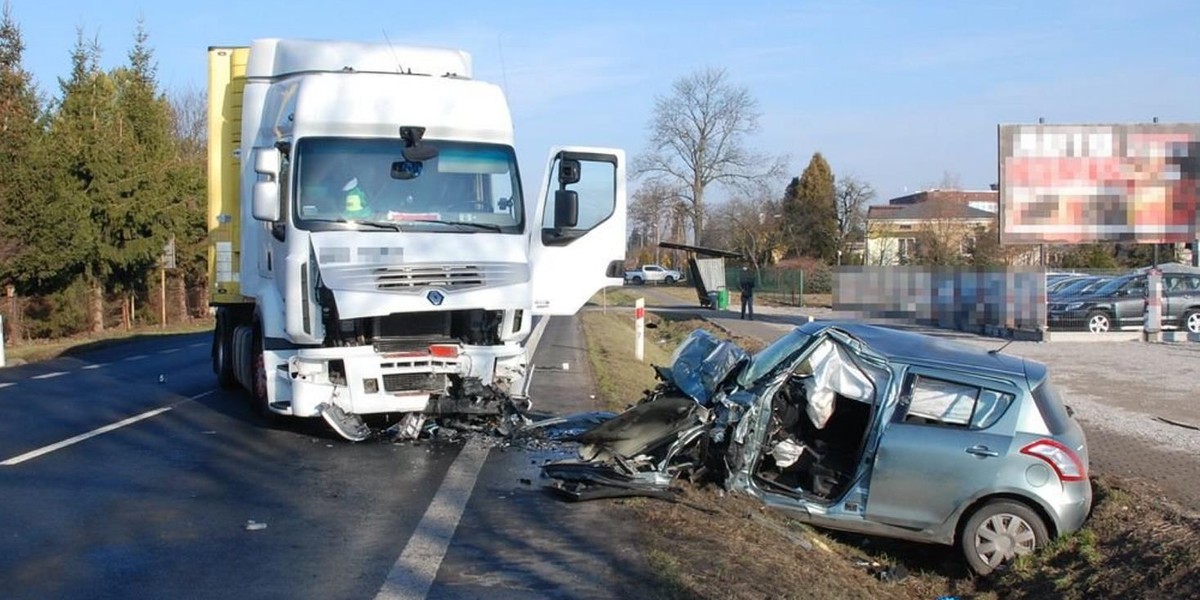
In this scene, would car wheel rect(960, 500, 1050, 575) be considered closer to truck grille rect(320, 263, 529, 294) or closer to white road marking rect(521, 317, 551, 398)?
truck grille rect(320, 263, 529, 294)

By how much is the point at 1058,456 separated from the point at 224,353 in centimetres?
1110

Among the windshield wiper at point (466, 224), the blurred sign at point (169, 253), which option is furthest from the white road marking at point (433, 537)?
the blurred sign at point (169, 253)

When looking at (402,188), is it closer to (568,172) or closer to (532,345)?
(568,172)

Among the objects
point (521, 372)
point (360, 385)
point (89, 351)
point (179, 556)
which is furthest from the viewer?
point (89, 351)

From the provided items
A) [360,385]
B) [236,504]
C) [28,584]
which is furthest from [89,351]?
[28,584]

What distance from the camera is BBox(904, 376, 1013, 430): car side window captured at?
8102mm

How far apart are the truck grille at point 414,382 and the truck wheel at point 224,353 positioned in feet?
16.8

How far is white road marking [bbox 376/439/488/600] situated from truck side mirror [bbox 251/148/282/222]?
286 centimetres

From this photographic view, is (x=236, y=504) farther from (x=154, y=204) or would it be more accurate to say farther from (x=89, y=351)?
(x=154, y=204)

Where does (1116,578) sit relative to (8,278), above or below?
below

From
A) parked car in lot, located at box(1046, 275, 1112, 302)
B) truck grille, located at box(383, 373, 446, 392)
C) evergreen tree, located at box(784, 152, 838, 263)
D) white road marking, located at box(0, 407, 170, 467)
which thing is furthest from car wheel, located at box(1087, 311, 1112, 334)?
evergreen tree, located at box(784, 152, 838, 263)

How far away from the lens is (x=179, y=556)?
22.4 feet

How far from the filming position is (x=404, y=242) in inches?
408

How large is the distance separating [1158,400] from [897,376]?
11041mm
